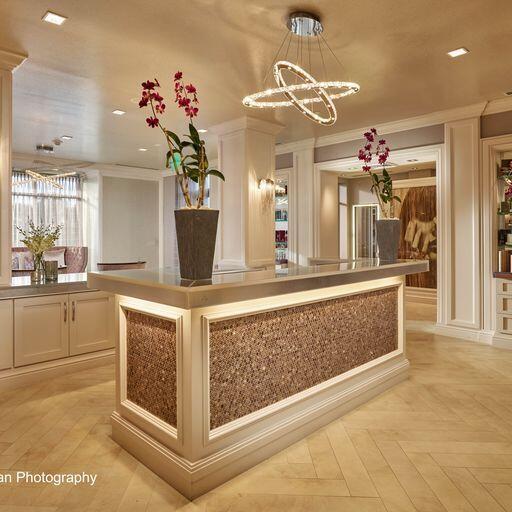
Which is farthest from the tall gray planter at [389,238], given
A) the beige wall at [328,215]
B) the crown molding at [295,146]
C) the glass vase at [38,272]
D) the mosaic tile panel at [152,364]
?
the crown molding at [295,146]

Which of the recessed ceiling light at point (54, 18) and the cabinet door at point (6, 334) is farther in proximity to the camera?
the cabinet door at point (6, 334)

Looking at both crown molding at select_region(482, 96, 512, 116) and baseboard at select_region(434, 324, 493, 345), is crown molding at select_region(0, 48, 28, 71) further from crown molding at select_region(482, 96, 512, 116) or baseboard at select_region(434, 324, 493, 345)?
baseboard at select_region(434, 324, 493, 345)

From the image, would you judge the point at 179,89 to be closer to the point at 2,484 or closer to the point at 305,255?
the point at 2,484

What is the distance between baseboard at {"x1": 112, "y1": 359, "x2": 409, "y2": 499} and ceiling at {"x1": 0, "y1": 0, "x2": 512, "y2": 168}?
2.85 m

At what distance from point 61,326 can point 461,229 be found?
4895mm

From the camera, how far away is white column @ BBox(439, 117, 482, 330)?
5426 mm

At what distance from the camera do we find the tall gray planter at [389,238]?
3.93 meters

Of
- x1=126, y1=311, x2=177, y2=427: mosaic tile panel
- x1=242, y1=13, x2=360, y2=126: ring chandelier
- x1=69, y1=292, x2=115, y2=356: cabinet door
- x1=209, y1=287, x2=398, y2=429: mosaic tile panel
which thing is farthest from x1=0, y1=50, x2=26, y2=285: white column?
x1=209, y1=287, x2=398, y2=429: mosaic tile panel

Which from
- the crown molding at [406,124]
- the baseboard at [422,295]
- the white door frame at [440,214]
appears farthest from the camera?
the baseboard at [422,295]

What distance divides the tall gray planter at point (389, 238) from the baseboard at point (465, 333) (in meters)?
2.32

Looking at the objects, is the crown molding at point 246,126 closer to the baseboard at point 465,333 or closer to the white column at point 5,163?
the white column at point 5,163

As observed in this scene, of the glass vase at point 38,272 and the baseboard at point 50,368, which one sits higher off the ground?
the glass vase at point 38,272

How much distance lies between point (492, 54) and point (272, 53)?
6.67ft

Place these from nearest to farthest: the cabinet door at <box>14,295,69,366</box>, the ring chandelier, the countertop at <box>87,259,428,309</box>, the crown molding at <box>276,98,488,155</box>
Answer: the countertop at <box>87,259,428,309</box>
the ring chandelier
the cabinet door at <box>14,295,69,366</box>
the crown molding at <box>276,98,488,155</box>
